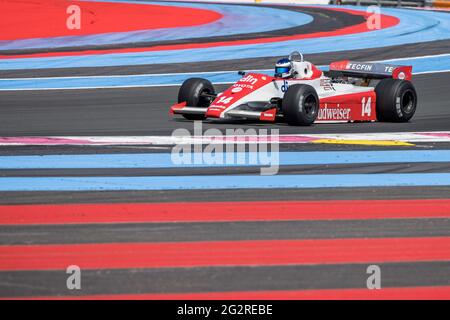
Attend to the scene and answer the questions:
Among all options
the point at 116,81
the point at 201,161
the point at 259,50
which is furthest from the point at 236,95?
the point at 259,50

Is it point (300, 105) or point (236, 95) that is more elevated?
point (236, 95)

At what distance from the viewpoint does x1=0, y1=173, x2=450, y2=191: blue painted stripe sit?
9.11m

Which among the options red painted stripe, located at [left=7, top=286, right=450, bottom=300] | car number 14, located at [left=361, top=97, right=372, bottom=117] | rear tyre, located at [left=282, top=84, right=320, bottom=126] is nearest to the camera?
red painted stripe, located at [left=7, top=286, right=450, bottom=300]

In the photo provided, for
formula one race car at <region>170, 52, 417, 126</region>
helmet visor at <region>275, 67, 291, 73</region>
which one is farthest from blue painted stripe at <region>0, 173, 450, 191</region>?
helmet visor at <region>275, 67, 291, 73</region>

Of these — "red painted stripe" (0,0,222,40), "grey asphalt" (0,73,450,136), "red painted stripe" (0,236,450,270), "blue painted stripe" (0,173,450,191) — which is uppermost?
"red painted stripe" (0,0,222,40)

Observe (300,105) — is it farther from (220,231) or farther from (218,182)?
(220,231)

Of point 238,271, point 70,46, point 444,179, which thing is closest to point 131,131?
point 444,179

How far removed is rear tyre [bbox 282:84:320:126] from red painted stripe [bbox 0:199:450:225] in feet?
14.5

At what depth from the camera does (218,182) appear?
9.35 metres

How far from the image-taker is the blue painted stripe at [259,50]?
20766mm

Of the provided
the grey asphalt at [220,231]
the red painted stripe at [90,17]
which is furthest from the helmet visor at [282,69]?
the red painted stripe at [90,17]

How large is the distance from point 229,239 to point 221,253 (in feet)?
1.27

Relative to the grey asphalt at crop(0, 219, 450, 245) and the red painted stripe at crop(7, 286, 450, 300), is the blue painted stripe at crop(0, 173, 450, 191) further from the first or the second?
the red painted stripe at crop(7, 286, 450, 300)

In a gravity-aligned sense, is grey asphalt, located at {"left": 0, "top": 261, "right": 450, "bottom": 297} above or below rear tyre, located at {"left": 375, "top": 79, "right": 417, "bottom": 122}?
below
